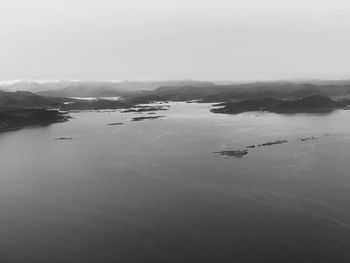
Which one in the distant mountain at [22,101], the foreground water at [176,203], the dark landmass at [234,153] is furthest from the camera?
the distant mountain at [22,101]

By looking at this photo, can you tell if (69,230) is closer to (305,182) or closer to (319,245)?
(319,245)

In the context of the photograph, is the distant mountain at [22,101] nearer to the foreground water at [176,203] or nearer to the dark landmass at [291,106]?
the dark landmass at [291,106]

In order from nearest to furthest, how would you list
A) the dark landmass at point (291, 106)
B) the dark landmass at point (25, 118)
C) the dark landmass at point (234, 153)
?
the dark landmass at point (234, 153), the dark landmass at point (25, 118), the dark landmass at point (291, 106)

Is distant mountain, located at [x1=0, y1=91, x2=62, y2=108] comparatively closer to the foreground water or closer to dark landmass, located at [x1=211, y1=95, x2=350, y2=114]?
dark landmass, located at [x1=211, y1=95, x2=350, y2=114]

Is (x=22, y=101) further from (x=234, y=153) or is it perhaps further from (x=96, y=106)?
(x=234, y=153)

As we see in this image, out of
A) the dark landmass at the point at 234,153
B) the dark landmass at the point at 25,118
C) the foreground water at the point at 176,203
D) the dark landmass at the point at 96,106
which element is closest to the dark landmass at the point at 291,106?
the dark landmass at the point at 96,106

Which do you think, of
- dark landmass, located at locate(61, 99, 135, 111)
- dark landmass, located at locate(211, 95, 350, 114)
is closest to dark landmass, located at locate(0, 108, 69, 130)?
dark landmass, located at locate(61, 99, 135, 111)

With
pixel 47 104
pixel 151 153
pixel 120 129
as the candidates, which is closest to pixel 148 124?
pixel 120 129
